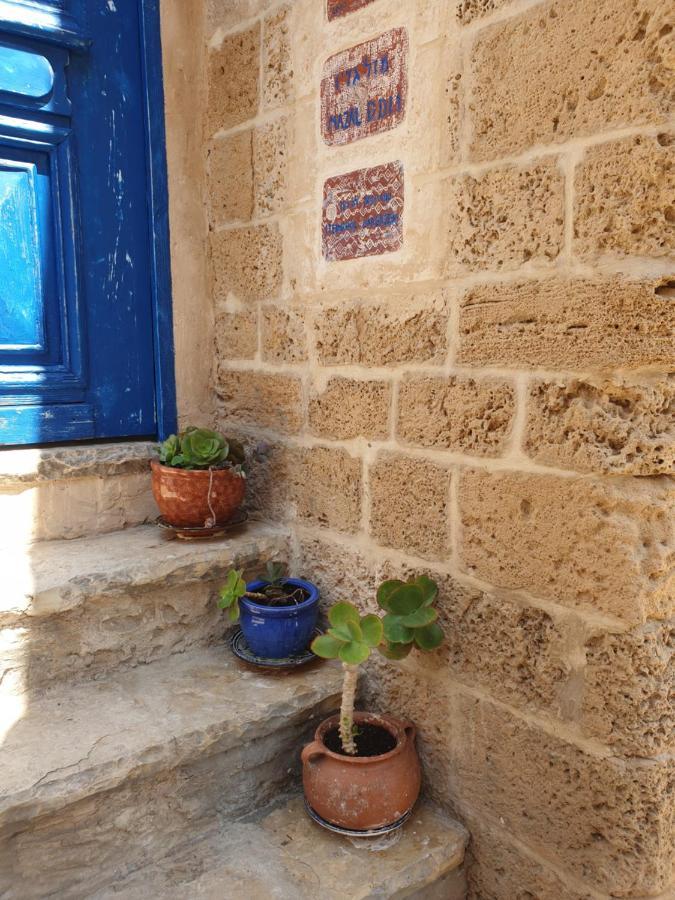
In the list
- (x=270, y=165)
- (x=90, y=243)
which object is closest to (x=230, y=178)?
(x=270, y=165)

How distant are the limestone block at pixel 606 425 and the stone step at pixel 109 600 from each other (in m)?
1.02

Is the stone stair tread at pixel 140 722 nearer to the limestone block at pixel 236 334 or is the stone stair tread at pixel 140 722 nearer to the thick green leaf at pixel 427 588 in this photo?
the thick green leaf at pixel 427 588

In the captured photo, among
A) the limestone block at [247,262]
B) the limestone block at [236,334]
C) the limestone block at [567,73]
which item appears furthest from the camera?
the limestone block at [236,334]

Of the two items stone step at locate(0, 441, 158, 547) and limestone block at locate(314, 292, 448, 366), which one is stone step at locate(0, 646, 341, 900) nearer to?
stone step at locate(0, 441, 158, 547)

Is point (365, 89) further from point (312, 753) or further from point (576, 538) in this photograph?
point (312, 753)

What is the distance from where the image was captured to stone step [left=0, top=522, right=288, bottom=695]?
5.60ft

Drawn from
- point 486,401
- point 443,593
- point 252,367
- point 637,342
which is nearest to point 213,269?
point 252,367

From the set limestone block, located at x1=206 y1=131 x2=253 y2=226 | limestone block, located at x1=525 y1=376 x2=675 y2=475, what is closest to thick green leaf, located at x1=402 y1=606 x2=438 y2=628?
limestone block, located at x1=525 y1=376 x2=675 y2=475

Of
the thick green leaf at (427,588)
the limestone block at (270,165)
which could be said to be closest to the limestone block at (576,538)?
the thick green leaf at (427,588)

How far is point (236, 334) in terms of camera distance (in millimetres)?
2336

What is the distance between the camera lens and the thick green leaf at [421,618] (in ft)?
5.31

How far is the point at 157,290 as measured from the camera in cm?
230

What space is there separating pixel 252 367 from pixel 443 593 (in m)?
1.04

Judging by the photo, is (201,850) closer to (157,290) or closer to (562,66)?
(157,290)
